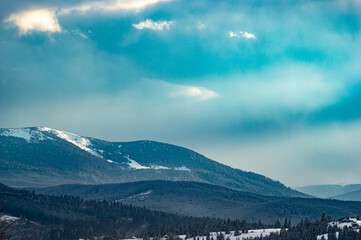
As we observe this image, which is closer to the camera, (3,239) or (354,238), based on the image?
(3,239)

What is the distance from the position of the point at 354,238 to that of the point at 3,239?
184516 mm

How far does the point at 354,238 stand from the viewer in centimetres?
19625

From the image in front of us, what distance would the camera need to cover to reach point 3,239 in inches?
1119
